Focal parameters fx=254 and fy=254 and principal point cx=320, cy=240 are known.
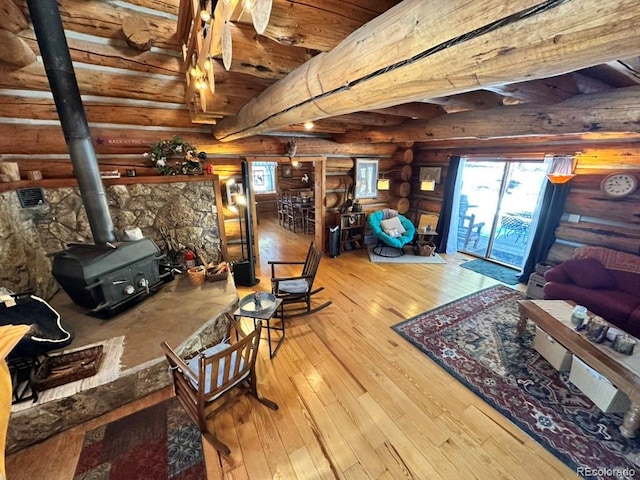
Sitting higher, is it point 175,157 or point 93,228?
point 175,157

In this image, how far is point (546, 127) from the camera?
91.8 inches

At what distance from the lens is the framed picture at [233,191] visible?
409 cm

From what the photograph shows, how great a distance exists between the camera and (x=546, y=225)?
399cm

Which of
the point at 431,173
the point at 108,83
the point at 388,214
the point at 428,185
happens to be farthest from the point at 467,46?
the point at 431,173

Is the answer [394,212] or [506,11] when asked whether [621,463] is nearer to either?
[506,11]

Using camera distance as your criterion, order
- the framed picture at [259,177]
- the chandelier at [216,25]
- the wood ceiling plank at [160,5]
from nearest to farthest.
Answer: the chandelier at [216,25] < the wood ceiling plank at [160,5] < the framed picture at [259,177]

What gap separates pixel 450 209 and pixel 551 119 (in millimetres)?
3178

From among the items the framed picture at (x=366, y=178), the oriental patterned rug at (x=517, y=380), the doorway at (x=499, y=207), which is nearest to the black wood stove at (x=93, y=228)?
the oriental patterned rug at (x=517, y=380)

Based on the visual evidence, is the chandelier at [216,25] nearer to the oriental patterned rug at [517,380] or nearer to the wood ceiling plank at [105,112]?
the wood ceiling plank at [105,112]

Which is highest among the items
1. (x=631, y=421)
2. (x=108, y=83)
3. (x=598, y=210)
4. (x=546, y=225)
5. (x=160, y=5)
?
(x=160, y=5)

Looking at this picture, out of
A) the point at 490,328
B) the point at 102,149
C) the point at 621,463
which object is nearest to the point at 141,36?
the point at 102,149

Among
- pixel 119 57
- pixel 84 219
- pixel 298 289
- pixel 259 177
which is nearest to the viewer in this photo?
pixel 119 57

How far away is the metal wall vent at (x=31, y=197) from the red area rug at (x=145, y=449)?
7.81ft

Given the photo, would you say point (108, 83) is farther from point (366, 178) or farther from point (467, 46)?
point (366, 178)
